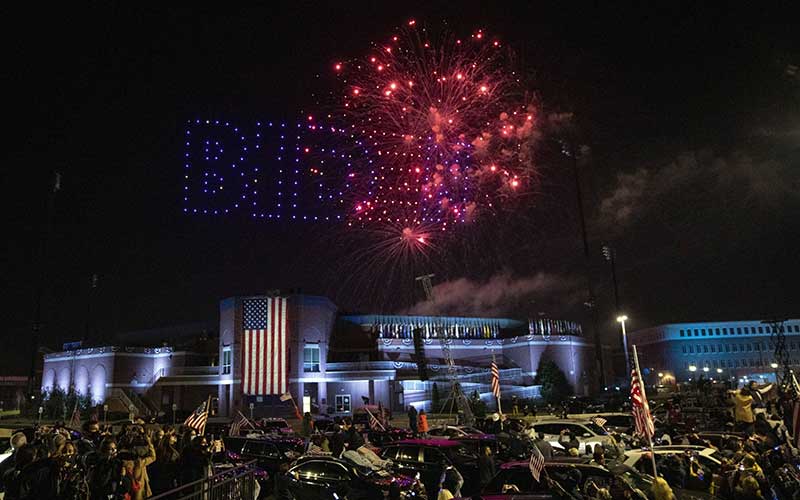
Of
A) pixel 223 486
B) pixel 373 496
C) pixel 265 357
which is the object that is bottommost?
pixel 373 496

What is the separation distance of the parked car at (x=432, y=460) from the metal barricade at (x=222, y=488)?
203 inches

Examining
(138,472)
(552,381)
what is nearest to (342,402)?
(552,381)

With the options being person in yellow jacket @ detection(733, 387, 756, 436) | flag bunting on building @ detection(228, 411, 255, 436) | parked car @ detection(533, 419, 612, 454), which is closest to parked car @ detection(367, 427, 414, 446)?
flag bunting on building @ detection(228, 411, 255, 436)

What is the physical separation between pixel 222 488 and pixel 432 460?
7118 millimetres

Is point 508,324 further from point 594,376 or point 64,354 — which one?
point 64,354

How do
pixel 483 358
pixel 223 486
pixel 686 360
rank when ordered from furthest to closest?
1. pixel 686 360
2. pixel 483 358
3. pixel 223 486

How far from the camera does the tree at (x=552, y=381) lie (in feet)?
207

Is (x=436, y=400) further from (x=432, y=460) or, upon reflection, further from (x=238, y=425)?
(x=432, y=460)

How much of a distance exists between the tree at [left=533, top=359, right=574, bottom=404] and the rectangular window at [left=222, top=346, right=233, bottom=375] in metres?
31.1

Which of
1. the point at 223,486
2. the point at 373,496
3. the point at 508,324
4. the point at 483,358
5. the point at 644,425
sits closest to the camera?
the point at 223,486

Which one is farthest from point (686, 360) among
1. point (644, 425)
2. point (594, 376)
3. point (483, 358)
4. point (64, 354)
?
point (644, 425)

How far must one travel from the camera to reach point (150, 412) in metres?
54.2

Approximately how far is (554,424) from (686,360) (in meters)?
97.8

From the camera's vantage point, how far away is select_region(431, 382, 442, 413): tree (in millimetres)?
52409
